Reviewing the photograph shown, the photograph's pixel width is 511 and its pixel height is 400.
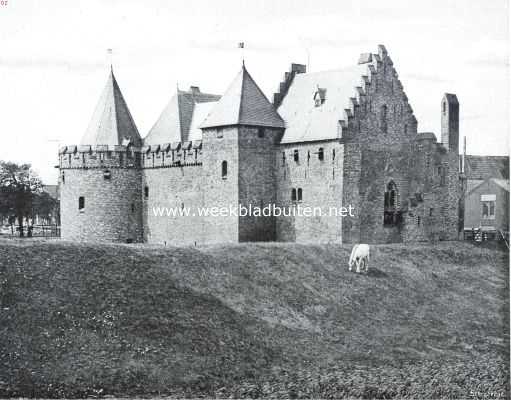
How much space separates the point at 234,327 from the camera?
27.7 metres

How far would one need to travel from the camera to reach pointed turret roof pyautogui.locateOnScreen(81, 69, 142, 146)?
52.9 meters

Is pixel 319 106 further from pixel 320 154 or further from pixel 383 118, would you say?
pixel 383 118

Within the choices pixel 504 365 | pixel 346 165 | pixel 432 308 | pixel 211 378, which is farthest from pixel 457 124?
pixel 211 378

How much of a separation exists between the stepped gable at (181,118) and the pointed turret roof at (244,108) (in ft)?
15.1

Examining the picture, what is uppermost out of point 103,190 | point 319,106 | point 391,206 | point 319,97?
point 319,97

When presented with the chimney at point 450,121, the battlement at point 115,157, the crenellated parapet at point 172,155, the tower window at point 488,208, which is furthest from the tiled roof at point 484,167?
the battlement at point 115,157

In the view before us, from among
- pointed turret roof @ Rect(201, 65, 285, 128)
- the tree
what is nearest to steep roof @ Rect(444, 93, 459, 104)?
pointed turret roof @ Rect(201, 65, 285, 128)

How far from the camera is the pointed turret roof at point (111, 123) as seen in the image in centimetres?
5291

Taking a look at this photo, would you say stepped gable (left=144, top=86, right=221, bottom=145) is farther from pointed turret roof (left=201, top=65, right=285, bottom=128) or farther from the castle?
pointed turret roof (left=201, top=65, right=285, bottom=128)

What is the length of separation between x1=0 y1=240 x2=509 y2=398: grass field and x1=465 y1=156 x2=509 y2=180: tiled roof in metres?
27.1

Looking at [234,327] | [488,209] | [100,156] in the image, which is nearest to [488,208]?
[488,209]

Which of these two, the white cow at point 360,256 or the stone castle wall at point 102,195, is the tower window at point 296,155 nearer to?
the white cow at point 360,256

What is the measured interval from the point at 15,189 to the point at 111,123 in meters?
13.1

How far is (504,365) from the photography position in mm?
27609
